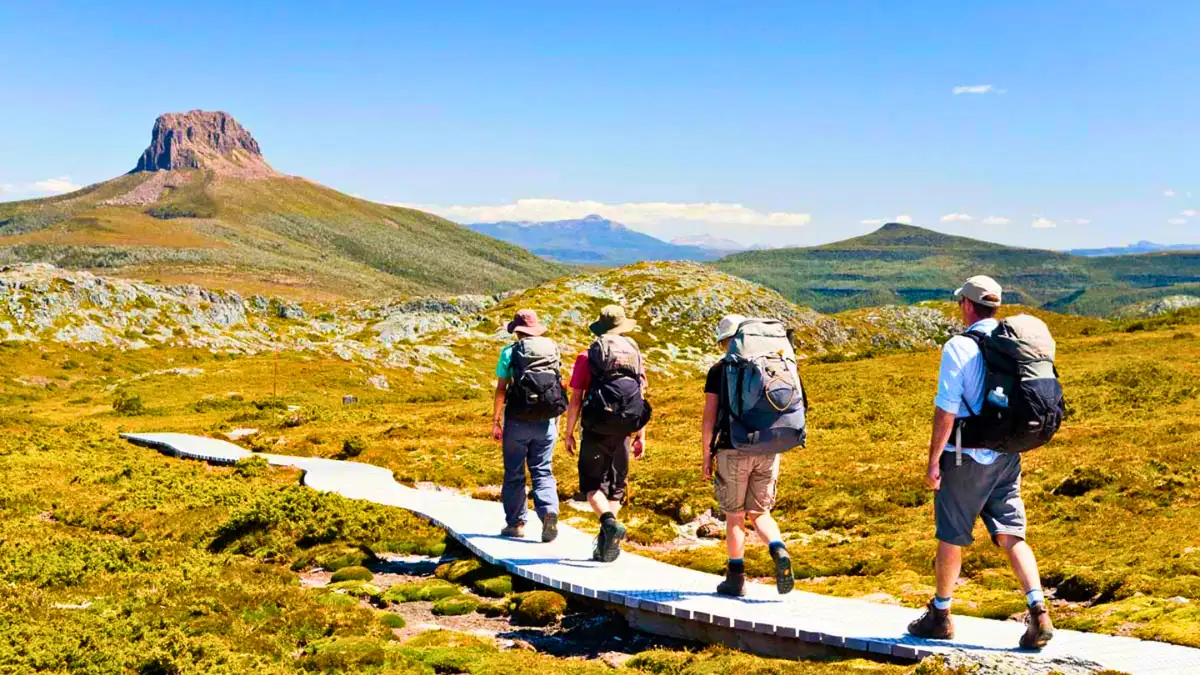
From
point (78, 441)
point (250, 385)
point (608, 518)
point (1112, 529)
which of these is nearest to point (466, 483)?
point (608, 518)

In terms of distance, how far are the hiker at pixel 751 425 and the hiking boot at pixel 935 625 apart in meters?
2.06

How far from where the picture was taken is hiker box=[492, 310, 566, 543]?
1563 centimetres

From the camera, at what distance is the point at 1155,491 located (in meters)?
18.5

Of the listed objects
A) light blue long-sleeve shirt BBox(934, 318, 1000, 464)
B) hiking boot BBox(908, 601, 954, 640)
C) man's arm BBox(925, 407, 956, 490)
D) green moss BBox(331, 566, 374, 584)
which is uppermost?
light blue long-sleeve shirt BBox(934, 318, 1000, 464)

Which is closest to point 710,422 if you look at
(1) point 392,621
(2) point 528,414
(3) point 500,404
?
(2) point 528,414

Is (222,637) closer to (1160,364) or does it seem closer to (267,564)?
(267,564)

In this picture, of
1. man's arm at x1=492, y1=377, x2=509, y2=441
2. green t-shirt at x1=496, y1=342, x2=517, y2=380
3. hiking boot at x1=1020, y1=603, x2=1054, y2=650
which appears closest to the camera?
hiking boot at x1=1020, y1=603, x2=1054, y2=650

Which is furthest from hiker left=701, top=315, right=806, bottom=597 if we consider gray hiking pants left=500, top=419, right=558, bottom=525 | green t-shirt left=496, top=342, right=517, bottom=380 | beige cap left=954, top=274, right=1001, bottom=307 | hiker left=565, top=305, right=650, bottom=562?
green t-shirt left=496, top=342, right=517, bottom=380

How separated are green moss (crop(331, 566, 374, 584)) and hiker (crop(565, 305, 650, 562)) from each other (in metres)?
4.83

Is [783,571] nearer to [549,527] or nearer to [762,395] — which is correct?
[762,395]

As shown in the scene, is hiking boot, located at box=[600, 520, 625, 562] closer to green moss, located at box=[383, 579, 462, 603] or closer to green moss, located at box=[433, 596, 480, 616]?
green moss, located at box=[433, 596, 480, 616]

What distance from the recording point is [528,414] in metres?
15.8

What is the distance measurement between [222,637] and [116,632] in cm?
145

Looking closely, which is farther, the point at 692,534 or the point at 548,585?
the point at 692,534
